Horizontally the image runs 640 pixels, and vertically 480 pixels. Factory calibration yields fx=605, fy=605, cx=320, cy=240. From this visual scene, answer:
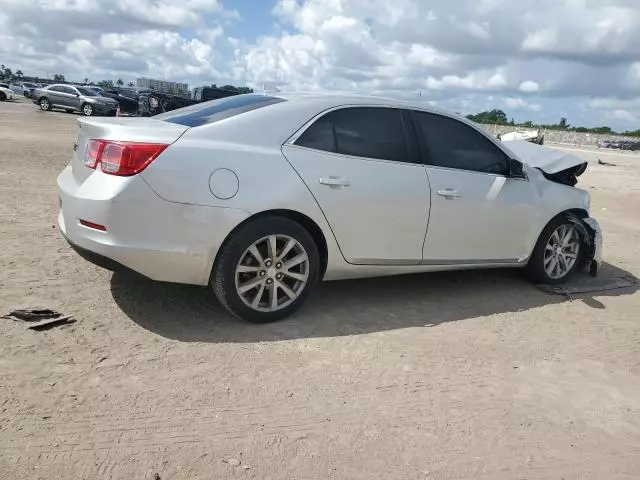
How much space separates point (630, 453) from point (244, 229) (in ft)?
8.42

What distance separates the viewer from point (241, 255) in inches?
157

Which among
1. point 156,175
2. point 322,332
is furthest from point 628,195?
point 156,175

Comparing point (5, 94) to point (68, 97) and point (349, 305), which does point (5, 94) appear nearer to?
point (68, 97)

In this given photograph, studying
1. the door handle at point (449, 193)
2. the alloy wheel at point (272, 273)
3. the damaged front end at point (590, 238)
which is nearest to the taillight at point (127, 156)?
the alloy wheel at point (272, 273)

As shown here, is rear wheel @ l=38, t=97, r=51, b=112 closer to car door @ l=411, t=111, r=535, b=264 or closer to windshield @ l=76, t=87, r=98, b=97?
windshield @ l=76, t=87, r=98, b=97

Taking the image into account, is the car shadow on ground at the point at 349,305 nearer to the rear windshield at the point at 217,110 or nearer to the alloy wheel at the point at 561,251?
the alloy wheel at the point at 561,251

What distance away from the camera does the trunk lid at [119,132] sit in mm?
3816

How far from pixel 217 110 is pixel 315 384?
2180mm

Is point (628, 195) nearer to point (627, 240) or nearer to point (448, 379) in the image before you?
point (627, 240)

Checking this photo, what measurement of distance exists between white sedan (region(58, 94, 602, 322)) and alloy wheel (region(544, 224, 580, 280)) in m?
0.46

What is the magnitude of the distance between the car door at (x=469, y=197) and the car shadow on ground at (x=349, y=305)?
0.40 metres

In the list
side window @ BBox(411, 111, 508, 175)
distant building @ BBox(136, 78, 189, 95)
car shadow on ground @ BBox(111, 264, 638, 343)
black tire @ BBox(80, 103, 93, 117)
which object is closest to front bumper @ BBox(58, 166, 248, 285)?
car shadow on ground @ BBox(111, 264, 638, 343)

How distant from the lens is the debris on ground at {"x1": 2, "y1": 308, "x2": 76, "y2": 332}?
12.7 ft

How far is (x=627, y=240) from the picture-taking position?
28.3 feet
